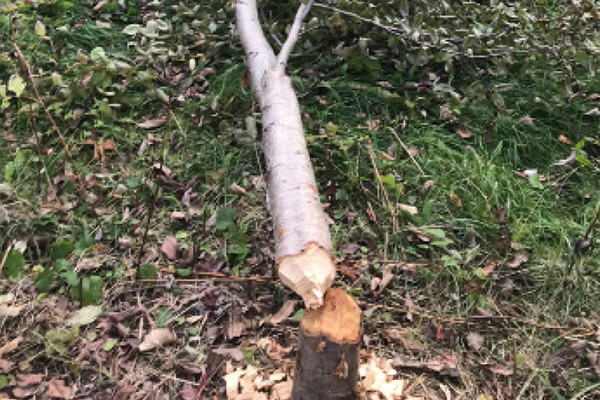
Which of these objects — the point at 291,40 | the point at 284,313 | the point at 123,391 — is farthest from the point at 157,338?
the point at 291,40

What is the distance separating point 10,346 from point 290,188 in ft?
3.87

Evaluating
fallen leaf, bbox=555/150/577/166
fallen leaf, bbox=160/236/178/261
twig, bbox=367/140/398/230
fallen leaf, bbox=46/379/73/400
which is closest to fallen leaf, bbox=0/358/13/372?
fallen leaf, bbox=46/379/73/400

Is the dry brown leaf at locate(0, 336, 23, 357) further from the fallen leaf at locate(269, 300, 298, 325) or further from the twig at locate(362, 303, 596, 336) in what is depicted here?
the twig at locate(362, 303, 596, 336)

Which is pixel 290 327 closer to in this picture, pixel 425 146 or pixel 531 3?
pixel 425 146

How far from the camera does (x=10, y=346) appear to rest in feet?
5.66

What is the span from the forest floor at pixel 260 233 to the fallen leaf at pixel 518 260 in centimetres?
1

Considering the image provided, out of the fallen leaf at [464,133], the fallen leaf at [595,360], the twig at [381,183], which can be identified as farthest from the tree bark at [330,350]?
the fallen leaf at [464,133]

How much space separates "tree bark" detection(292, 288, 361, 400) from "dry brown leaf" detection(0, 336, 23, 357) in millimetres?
1092

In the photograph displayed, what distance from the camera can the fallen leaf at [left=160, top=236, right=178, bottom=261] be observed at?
2051 mm

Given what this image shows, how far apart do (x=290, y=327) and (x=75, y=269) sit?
37.0 inches

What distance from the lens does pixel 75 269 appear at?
1.98 m

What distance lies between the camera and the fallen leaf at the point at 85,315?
71.4 inches

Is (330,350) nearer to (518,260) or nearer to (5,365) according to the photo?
(518,260)

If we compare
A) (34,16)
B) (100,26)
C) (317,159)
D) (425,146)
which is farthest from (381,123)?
(34,16)
